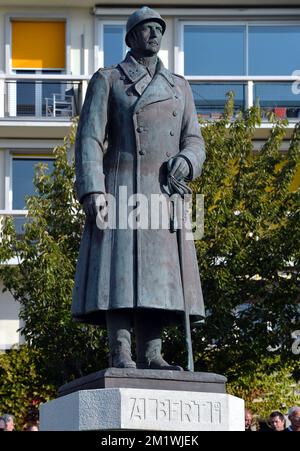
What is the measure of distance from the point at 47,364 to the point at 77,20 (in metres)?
15.9

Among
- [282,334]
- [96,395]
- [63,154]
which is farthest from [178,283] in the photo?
[63,154]

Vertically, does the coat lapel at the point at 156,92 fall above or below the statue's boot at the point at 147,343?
above

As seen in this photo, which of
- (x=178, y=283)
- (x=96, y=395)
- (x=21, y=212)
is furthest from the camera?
(x=21, y=212)

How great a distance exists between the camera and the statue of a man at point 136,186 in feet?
46.8

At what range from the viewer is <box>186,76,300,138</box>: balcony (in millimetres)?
40031

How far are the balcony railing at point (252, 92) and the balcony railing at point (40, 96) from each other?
110 inches

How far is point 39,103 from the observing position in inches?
1624

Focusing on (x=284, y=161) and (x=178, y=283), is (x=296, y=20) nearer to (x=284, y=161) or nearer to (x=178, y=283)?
(x=284, y=161)

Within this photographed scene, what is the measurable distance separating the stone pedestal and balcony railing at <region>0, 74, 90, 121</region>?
88.5ft

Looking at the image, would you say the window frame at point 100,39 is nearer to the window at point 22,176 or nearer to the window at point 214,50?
the window at point 214,50

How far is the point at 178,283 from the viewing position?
14.4 metres

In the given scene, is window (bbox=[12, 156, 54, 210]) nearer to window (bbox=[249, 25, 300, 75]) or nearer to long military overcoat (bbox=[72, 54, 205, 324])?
window (bbox=[249, 25, 300, 75])

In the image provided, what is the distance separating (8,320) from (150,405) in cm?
2585

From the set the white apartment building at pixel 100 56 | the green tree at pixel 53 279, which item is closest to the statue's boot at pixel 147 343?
the green tree at pixel 53 279
